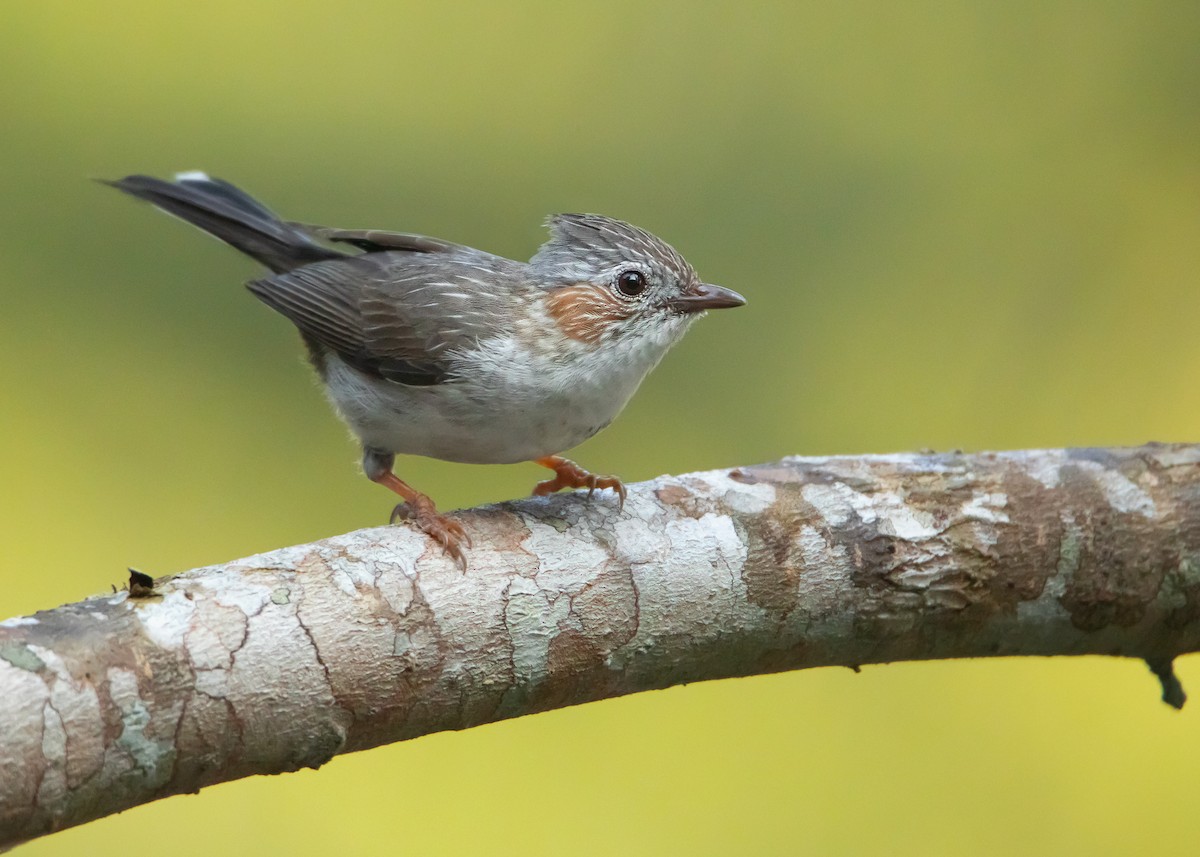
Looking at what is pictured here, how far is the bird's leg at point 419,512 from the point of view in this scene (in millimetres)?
2877

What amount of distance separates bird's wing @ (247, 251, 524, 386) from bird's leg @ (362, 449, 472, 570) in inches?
12.8

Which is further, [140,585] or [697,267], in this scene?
[697,267]

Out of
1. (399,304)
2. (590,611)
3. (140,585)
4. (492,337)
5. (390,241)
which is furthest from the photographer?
(390,241)

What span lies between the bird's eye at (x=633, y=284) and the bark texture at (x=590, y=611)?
60 centimetres

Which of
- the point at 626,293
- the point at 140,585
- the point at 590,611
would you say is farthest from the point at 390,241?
the point at 140,585

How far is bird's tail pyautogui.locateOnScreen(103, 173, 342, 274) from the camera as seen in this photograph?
13.6 feet

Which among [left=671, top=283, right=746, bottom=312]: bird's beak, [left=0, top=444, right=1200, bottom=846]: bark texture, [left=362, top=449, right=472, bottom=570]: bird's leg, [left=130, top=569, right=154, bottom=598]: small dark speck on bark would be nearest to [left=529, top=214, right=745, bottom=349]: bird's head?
[left=671, top=283, right=746, bottom=312]: bird's beak

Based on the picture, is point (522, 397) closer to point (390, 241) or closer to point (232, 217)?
point (390, 241)

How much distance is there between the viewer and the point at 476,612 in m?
2.74

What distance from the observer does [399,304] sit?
12.1 ft

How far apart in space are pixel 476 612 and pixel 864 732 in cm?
346

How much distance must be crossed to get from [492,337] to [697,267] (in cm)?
322

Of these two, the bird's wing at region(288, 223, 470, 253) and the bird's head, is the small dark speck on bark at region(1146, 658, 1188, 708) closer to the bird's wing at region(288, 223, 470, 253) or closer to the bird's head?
the bird's head

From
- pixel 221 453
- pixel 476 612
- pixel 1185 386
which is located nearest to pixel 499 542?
pixel 476 612
